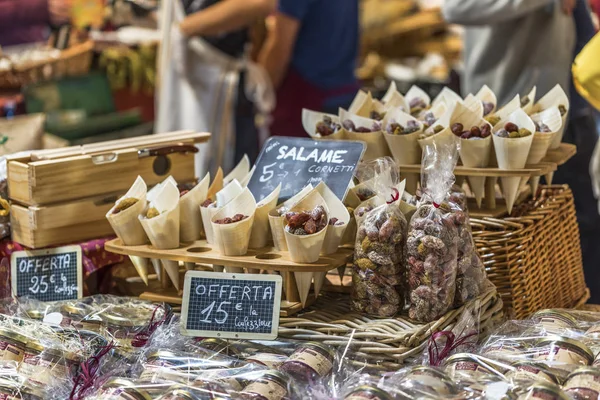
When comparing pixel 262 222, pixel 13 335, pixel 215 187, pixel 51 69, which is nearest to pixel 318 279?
pixel 262 222


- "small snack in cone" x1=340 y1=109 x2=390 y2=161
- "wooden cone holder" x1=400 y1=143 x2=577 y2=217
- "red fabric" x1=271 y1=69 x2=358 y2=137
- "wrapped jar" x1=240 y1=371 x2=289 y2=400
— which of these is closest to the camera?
"wrapped jar" x1=240 y1=371 x2=289 y2=400

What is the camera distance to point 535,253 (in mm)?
1993

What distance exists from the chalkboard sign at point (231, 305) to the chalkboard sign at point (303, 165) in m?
0.26

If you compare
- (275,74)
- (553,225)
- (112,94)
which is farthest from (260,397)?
(112,94)

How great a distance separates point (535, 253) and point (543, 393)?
698 mm

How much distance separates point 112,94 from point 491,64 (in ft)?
8.67

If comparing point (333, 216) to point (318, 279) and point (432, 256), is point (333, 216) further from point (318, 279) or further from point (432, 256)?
point (432, 256)

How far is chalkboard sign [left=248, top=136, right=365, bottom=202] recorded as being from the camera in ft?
6.17

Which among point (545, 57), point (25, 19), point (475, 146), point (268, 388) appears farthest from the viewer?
point (25, 19)

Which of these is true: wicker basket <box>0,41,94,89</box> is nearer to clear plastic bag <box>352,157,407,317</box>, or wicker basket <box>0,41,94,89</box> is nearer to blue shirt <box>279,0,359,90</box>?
blue shirt <box>279,0,359,90</box>

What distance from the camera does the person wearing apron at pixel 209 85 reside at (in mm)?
3811

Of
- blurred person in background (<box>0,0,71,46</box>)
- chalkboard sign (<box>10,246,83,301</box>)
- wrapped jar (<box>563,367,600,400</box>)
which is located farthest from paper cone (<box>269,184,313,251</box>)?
blurred person in background (<box>0,0,71,46</box>)

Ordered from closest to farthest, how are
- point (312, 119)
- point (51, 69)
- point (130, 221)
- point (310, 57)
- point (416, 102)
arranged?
point (130, 221) → point (312, 119) → point (416, 102) → point (51, 69) → point (310, 57)

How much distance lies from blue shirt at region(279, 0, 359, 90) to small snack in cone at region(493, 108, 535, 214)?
1997 mm
